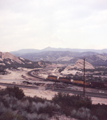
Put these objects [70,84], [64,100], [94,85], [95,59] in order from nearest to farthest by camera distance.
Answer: [64,100] → [94,85] → [70,84] → [95,59]

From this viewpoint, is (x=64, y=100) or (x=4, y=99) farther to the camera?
Answer: (x=64, y=100)

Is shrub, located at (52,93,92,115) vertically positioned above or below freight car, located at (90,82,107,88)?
above

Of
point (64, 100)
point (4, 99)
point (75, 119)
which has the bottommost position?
point (64, 100)

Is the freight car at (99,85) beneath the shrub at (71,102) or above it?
beneath

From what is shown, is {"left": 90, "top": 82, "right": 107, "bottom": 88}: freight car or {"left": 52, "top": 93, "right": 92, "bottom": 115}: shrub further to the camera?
{"left": 90, "top": 82, "right": 107, "bottom": 88}: freight car

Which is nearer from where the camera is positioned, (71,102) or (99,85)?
(71,102)

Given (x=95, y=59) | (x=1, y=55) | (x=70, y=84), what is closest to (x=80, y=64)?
(x=70, y=84)

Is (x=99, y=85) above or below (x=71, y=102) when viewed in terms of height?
below

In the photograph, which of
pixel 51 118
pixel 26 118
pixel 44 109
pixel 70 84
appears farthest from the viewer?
pixel 70 84

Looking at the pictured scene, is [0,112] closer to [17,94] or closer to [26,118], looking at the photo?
[26,118]

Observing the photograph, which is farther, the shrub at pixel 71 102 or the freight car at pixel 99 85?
the freight car at pixel 99 85

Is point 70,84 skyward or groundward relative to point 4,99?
groundward
